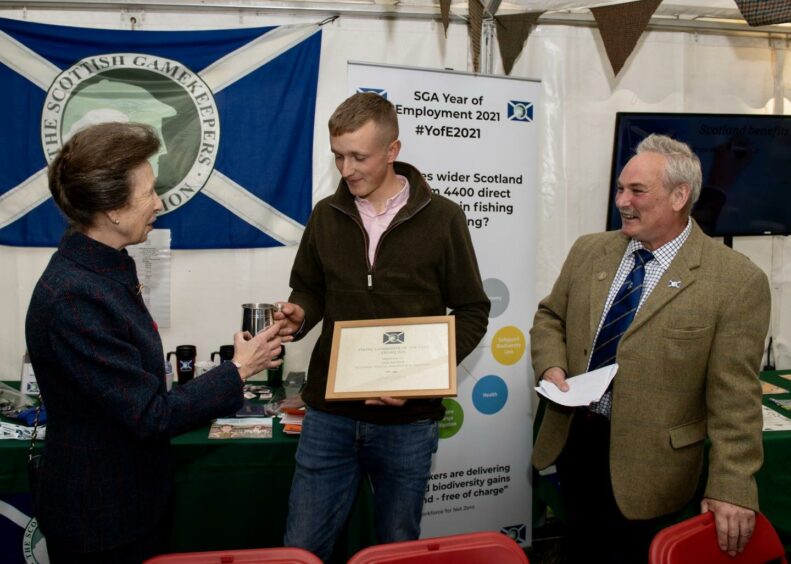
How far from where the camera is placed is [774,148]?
360 centimetres

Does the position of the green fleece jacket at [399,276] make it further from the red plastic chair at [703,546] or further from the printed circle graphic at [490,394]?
the printed circle graphic at [490,394]

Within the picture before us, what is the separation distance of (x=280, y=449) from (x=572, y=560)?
1.15 metres

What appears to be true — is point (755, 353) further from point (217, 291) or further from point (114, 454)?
point (217, 291)

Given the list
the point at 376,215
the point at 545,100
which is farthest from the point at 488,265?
the point at 376,215

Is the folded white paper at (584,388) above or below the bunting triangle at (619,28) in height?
below

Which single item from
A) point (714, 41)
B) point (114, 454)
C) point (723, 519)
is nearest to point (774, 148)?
point (714, 41)

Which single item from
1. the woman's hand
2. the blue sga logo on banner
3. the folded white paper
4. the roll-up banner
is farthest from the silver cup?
the blue sga logo on banner

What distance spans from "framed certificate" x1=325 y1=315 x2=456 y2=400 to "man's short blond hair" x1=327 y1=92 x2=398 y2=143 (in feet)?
1.88

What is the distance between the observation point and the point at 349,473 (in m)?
2.04

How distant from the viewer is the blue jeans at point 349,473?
6.52 feet

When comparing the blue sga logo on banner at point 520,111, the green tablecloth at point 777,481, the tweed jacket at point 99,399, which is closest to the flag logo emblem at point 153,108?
the blue sga logo on banner at point 520,111

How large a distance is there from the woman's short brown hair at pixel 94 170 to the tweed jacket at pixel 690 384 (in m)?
1.36

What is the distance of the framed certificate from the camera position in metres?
1.84

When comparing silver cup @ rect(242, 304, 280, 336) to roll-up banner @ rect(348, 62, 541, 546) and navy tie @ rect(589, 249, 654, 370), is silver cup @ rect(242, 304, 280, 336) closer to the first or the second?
navy tie @ rect(589, 249, 654, 370)
